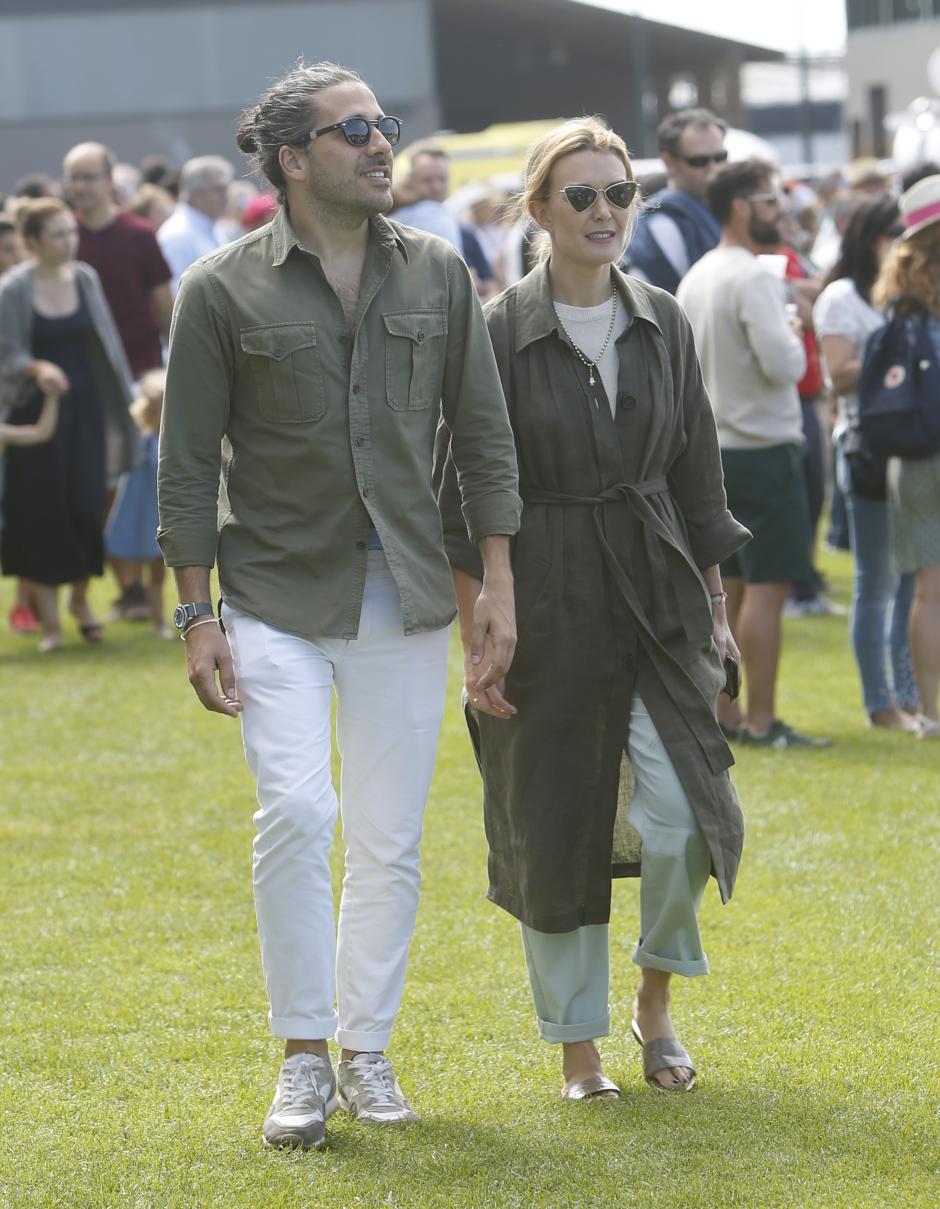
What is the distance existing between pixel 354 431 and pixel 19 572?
22.7ft

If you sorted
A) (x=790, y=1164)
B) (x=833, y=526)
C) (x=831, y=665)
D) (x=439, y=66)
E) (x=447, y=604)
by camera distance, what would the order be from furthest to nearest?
1. (x=439, y=66)
2. (x=833, y=526)
3. (x=831, y=665)
4. (x=447, y=604)
5. (x=790, y=1164)

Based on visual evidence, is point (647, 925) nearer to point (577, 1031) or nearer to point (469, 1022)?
point (577, 1031)

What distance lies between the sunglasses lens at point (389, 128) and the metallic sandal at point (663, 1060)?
6.55 ft

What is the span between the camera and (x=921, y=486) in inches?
300

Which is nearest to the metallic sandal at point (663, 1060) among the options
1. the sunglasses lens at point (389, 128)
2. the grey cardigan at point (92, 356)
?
the sunglasses lens at point (389, 128)

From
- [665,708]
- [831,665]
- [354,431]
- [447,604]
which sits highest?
[354,431]

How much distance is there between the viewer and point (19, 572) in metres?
10.5

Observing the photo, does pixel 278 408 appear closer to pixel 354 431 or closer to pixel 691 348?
pixel 354 431

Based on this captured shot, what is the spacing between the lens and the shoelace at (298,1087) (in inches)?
156

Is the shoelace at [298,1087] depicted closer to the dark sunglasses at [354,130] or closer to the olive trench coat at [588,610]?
the olive trench coat at [588,610]

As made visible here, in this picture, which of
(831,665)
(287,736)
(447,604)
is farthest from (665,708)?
(831,665)

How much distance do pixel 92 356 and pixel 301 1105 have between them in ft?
22.7

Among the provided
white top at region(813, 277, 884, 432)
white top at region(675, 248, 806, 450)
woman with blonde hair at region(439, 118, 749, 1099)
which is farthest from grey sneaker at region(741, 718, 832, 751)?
woman with blonde hair at region(439, 118, 749, 1099)

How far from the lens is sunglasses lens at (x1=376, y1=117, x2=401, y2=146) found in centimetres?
397
